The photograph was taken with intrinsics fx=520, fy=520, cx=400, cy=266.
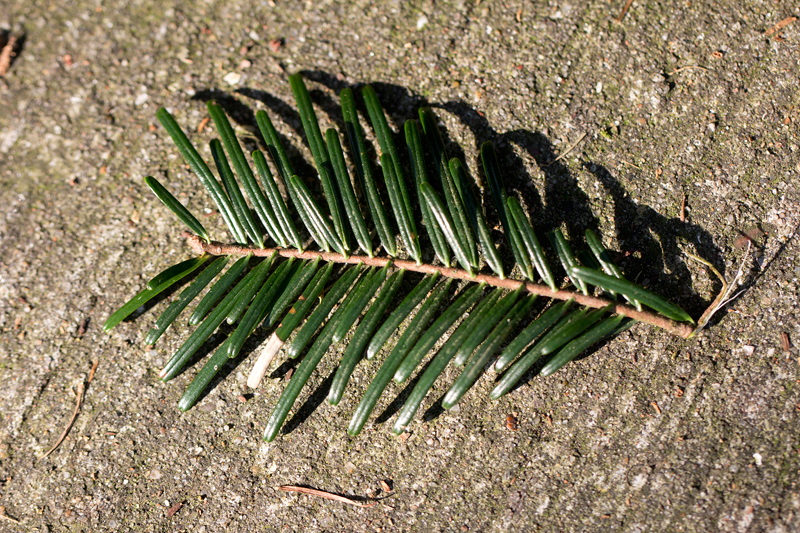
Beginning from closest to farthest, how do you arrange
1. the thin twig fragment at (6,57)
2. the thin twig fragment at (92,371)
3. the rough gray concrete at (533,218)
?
the rough gray concrete at (533,218), the thin twig fragment at (92,371), the thin twig fragment at (6,57)

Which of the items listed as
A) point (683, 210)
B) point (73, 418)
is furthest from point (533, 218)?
point (73, 418)

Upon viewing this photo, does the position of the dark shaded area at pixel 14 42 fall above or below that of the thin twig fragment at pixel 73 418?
above

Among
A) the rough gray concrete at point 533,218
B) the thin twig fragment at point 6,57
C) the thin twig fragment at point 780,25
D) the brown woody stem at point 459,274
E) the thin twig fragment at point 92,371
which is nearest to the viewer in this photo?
the brown woody stem at point 459,274

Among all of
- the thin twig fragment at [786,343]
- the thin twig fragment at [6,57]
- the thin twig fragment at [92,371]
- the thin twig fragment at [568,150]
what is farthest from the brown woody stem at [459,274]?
the thin twig fragment at [6,57]

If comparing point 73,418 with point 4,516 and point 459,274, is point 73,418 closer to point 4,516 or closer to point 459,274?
point 4,516

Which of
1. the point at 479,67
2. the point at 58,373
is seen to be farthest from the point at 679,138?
the point at 58,373

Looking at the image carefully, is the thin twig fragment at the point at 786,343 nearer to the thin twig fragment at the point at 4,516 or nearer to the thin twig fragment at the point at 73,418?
the thin twig fragment at the point at 73,418
